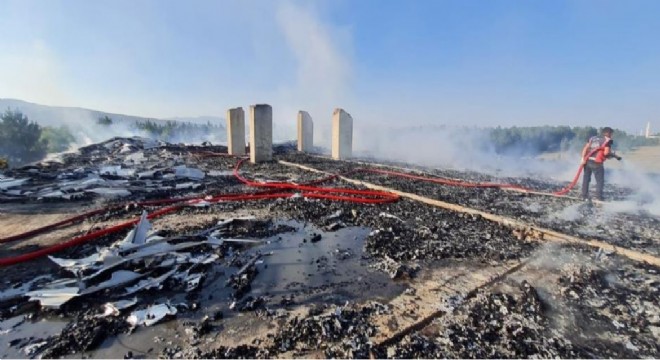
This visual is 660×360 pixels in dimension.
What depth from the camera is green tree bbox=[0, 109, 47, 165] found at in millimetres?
27547

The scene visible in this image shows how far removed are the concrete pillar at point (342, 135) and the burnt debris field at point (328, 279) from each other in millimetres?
8605

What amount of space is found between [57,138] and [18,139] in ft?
33.0

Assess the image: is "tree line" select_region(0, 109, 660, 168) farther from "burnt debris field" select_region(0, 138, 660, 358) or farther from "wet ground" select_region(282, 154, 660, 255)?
"burnt debris field" select_region(0, 138, 660, 358)

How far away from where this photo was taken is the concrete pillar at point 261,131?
13203mm

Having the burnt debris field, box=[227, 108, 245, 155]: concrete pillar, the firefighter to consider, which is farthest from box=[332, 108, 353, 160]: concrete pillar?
the firefighter

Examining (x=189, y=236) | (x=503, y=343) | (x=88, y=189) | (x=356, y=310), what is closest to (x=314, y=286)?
(x=356, y=310)

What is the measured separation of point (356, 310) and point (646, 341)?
253 cm

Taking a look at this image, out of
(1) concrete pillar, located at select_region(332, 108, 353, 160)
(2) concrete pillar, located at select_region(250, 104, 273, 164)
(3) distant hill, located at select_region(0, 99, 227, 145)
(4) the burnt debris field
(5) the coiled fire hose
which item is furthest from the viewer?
(3) distant hill, located at select_region(0, 99, 227, 145)

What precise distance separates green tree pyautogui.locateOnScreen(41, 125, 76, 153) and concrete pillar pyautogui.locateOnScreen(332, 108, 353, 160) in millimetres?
33322

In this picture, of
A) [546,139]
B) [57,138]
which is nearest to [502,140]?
[546,139]

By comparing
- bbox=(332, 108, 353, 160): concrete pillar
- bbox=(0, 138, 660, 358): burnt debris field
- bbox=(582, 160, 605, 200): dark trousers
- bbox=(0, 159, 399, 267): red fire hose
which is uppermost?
bbox=(332, 108, 353, 160): concrete pillar

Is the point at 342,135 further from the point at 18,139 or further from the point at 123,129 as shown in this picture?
the point at 123,129

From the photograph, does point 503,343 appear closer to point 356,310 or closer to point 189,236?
point 356,310

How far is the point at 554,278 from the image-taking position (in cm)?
382
